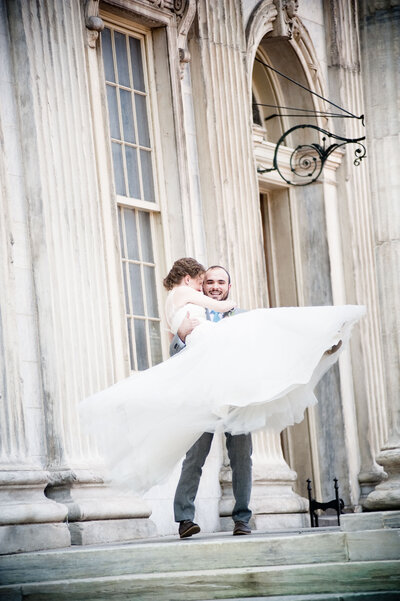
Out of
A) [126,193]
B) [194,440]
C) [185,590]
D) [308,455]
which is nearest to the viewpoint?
[185,590]

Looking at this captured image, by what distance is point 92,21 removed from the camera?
13.1 meters

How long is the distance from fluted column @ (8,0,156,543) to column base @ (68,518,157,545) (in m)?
0.01

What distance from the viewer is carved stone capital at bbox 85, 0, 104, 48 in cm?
1312

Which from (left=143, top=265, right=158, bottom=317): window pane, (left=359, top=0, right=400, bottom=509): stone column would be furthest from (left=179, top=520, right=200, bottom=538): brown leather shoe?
(left=143, top=265, right=158, bottom=317): window pane

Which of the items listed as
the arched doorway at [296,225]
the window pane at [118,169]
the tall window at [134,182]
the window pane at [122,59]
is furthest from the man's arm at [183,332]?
the arched doorway at [296,225]

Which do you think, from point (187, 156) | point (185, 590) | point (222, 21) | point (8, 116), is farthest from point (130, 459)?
point (222, 21)

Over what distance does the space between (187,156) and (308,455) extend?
397 cm

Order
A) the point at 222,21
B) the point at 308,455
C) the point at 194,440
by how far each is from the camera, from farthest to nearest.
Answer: the point at 308,455 → the point at 222,21 → the point at 194,440

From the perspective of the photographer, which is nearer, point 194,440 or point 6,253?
point 194,440

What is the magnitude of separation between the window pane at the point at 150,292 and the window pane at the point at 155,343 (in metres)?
0.12

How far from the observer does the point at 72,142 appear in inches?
498

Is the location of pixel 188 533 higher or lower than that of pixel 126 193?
lower

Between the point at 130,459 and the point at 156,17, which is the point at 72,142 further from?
the point at 130,459

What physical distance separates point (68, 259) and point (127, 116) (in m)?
2.21
